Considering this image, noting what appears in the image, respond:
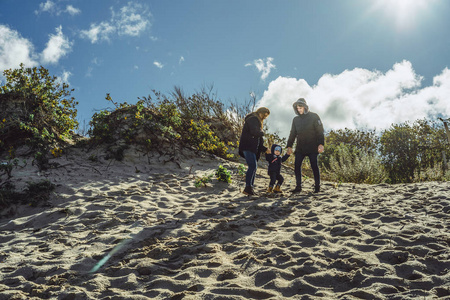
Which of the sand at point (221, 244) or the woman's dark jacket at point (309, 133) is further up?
the woman's dark jacket at point (309, 133)

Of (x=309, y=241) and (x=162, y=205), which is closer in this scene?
(x=309, y=241)

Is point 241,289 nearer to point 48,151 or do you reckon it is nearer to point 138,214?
point 138,214

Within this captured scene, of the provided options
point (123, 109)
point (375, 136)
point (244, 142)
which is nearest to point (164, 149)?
point (123, 109)

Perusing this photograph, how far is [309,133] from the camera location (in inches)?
225

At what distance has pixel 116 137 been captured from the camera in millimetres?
8000

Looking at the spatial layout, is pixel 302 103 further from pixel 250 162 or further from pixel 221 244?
pixel 221 244

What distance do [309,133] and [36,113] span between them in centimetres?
662

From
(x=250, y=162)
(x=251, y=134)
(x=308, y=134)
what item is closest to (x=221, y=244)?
(x=250, y=162)

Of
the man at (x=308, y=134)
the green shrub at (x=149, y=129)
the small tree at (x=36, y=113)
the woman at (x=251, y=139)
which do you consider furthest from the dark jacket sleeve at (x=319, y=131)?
the small tree at (x=36, y=113)

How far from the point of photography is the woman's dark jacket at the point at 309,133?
223 inches

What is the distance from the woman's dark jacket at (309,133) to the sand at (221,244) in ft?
3.24

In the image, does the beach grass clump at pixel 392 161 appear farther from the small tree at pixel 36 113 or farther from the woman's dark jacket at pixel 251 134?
the small tree at pixel 36 113

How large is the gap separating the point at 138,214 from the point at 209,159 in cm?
437

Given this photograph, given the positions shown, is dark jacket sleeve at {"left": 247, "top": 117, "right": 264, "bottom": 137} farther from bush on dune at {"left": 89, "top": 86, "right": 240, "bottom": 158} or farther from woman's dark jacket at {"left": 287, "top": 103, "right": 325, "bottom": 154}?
bush on dune at {"left": 89, "top": 86, "right": 240, "bottom": 158}
